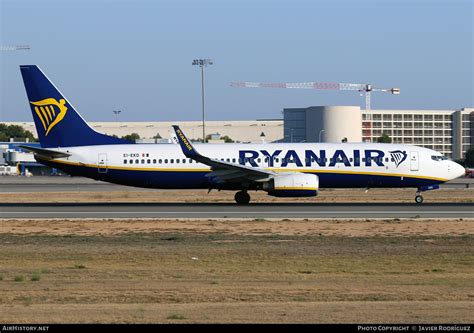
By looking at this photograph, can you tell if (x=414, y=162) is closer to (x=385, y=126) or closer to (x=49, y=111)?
(x=49, y=111)

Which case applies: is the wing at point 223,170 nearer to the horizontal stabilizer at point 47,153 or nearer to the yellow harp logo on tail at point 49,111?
the horizontal stabilizer at point 47,153

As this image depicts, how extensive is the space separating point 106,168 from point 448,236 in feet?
73.2

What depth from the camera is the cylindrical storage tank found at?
158425 mm

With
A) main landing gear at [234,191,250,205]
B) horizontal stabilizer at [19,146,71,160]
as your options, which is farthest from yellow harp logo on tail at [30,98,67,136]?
main landing gear at [234,191,250,205]

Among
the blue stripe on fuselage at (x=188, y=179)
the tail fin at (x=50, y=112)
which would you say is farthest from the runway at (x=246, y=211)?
the tail fin at (x=50, y=112)

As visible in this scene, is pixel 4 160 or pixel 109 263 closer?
pixel 109 263

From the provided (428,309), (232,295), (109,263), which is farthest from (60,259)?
(428,309)

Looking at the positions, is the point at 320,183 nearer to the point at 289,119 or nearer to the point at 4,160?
the point at 4,160

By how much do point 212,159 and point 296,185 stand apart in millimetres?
4798

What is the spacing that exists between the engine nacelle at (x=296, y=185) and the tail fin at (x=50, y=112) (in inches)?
443

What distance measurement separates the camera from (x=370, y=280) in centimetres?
1967

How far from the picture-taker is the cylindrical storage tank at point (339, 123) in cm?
15843

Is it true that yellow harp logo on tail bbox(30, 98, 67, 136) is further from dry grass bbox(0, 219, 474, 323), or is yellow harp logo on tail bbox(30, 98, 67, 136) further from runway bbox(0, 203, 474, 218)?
dry grass bbox(0, 219, 474, 323)
